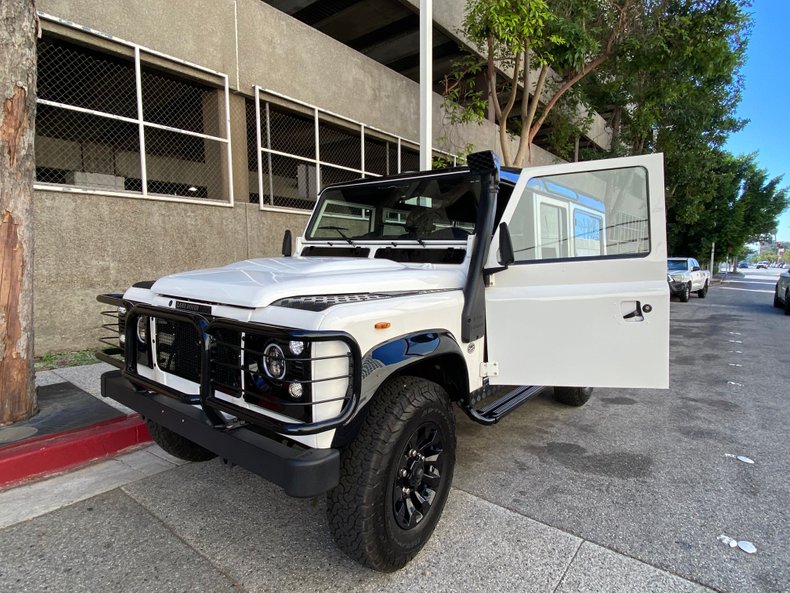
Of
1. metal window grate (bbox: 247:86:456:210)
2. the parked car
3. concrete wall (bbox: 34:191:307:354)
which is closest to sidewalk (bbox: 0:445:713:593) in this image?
concrete wall (bbox: 34:191:307:354)

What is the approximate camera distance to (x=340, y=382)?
1.93 metres

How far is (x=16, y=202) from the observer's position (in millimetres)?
3391

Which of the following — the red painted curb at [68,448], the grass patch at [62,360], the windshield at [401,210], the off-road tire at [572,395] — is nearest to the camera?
the red painted curb at [68,448]

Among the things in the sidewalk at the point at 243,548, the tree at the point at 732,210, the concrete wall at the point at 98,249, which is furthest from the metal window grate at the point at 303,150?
the tree at the point at 732,210

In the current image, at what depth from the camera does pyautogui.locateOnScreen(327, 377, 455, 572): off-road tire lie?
78.7 inches

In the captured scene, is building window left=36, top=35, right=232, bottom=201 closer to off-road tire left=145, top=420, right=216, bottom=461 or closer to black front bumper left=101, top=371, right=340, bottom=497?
off-road tire left=145, top=420, right=216, bottom=461

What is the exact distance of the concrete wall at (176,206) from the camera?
559 cm

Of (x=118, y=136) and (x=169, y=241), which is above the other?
(x=118, y=136)

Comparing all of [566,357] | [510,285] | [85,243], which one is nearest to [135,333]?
[510,285]

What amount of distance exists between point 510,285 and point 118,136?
7042mm

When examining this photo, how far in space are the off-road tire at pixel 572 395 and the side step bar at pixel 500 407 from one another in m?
1.05

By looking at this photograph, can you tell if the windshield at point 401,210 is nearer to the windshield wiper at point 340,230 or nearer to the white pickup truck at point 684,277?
the windshield wiper at point 340,230

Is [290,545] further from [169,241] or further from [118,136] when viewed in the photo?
[118,136]

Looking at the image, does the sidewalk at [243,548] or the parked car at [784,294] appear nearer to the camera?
the sidewalk at [243,548]
